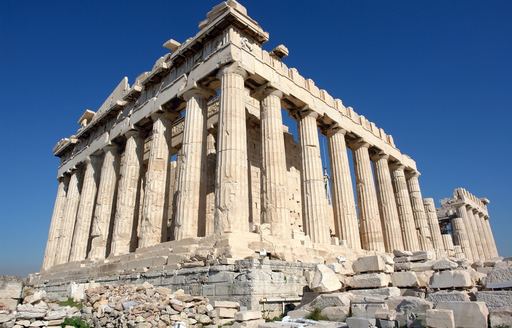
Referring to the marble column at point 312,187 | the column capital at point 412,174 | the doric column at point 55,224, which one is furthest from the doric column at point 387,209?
the doric column at point 55,224

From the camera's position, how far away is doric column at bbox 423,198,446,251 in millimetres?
29197

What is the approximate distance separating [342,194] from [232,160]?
881 cm

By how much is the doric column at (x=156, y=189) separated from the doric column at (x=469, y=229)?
33479mm

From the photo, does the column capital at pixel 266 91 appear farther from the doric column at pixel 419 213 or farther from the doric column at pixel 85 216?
the doric column at pixel 419 213

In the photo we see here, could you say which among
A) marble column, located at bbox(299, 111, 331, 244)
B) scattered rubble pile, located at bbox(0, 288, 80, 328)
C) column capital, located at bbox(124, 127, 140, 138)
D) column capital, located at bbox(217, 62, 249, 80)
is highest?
column capital, located at bbox(124, 127, 140, 138)

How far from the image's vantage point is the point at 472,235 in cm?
3809

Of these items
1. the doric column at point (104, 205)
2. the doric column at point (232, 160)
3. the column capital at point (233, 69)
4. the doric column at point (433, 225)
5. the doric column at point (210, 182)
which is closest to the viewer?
the doric column at point (232, 160)

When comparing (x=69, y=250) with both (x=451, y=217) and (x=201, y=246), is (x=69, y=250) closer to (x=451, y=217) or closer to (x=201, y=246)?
(x=201, y=246)

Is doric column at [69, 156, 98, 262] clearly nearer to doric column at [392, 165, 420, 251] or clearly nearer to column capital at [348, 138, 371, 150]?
column capital at [348, 138, 371, 150]

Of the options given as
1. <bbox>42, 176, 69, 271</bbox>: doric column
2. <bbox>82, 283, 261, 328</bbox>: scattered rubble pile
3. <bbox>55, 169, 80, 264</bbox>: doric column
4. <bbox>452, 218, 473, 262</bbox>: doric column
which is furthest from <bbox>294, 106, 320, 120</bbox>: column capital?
<bbox>452, 218, 473, 262</bbox>: doric column

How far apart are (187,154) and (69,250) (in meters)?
16.2

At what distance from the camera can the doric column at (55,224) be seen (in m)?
27.6

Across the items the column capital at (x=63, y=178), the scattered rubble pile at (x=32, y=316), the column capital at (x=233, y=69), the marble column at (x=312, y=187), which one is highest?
the column capital at (x=63, y=178)

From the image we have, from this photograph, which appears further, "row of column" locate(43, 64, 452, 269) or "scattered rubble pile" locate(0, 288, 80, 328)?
"row of column" locate(43, 64, 452, 269)
